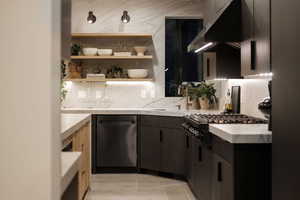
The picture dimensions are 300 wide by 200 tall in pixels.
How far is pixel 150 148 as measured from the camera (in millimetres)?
5332

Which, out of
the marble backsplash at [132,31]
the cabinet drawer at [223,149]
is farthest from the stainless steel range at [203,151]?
the marble backsplash at [132,31]

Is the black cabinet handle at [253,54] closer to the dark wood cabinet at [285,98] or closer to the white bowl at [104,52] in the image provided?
the dark wood cabinet at [285,98]

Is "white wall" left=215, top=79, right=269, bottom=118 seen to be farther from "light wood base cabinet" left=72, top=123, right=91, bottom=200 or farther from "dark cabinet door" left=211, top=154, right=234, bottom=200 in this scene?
"light wood base cabinet" left=72, top=123, right=91, bottom=200

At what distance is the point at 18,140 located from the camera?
126 cm

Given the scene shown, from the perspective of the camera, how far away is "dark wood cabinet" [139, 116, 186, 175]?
496 centimetres

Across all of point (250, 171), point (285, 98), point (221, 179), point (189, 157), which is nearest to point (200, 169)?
point (189, 157)

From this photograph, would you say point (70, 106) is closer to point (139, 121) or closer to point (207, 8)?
point (139, 121)

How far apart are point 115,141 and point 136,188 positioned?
996mm

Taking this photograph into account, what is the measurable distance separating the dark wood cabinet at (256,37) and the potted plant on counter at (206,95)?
7.12ft

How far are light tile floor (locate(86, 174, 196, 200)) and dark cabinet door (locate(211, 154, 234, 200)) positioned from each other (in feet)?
4.24

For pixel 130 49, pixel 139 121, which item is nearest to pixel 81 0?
pixel 130 49

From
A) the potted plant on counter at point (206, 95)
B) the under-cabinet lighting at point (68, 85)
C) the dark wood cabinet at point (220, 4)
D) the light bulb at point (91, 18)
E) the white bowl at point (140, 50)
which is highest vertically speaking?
the light bulb at point (91, 18)

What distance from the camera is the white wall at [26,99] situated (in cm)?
125

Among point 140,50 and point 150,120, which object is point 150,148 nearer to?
point 150,120
